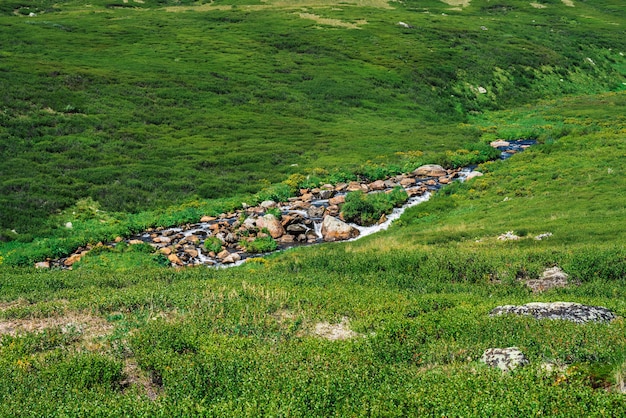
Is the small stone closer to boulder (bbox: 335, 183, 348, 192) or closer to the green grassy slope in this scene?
boulder (bbox: 335, 183, 348, 192)

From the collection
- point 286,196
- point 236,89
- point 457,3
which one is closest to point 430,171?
point 286,196

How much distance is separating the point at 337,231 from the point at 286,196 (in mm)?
10257

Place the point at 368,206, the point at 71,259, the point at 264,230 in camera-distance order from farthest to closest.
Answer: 1. the point at 368,206
2. the point at 264,230
3. the point at 71,259

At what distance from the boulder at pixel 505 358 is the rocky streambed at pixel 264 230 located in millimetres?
23126

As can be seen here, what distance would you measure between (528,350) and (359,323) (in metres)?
4.75

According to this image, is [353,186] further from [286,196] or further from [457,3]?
[457,3]

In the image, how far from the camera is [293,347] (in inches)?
477

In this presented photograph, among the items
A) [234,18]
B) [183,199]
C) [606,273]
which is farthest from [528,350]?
[234,18]

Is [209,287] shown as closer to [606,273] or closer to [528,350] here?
[528,350]

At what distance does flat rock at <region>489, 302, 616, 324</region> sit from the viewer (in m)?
12.9

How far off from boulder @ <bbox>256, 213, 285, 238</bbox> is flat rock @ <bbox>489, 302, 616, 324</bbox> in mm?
24114

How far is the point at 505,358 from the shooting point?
10.3 m

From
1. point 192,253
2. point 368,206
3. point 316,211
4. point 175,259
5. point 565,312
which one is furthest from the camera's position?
point 316,211

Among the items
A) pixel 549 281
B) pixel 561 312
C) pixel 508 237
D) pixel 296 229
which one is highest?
pixel 561 312
